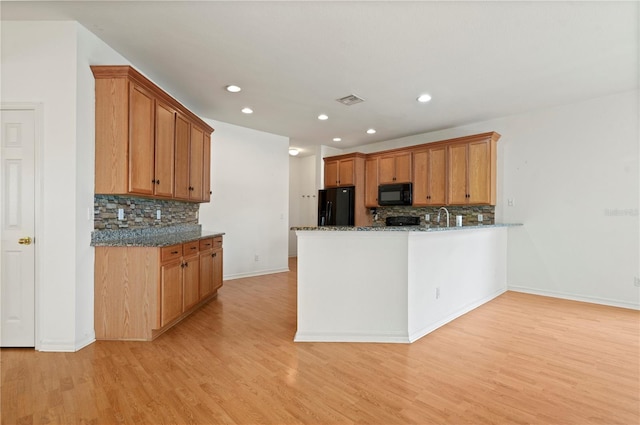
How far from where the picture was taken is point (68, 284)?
256 centimetres

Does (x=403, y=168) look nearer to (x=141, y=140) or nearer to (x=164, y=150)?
(x=164, y=150)

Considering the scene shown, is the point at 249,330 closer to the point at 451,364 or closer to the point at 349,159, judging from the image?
the point at 451,364

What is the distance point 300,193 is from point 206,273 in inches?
188

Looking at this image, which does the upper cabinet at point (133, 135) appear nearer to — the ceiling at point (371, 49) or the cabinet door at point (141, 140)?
the cabinet door at point (141, 140)

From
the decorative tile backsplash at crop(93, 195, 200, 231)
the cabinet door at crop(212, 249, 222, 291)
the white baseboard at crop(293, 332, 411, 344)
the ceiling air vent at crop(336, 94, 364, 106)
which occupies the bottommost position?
the white baseboard at crop(293, 332, 411, 344)

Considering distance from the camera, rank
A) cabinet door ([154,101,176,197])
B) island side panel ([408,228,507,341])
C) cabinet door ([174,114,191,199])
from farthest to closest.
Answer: cabinet door ([174,114,191,199]), cabinet door ([154,101,176,197]), island side panel ([408,228,507,341])

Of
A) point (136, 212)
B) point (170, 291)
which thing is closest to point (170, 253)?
point (170, 291)

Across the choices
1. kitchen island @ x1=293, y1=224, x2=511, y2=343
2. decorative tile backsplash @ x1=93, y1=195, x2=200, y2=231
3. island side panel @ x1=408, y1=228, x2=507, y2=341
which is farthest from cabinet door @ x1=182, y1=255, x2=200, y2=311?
island side panel @ x1=408, y1=228, x2=507, y2=341

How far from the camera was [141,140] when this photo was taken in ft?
9.64

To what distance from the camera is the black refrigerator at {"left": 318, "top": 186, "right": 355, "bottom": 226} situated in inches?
247

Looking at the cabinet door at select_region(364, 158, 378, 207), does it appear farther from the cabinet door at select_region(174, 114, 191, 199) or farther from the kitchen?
the cabinet door at select_region(174, 114, 191, 199)

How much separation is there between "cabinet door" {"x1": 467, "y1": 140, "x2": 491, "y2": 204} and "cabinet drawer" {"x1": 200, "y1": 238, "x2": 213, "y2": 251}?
396cm

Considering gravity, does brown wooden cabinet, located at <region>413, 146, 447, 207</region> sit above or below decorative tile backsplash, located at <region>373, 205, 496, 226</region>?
above

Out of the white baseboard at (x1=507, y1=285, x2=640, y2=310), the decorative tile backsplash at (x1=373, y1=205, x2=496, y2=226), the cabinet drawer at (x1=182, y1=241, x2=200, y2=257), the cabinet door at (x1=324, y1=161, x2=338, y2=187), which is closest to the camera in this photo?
the cabinet drawer at (x1=182, y1=241, x2=200, y2=257)
